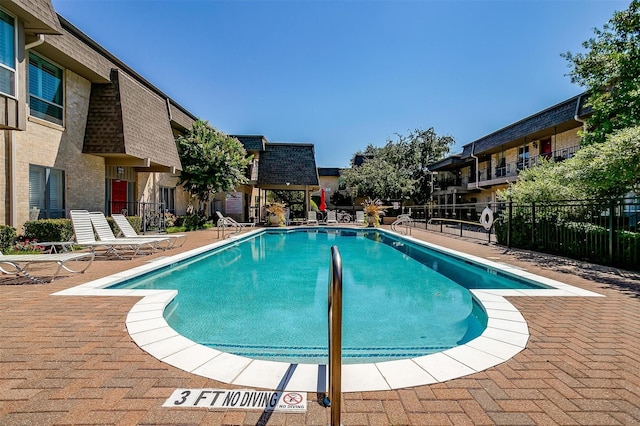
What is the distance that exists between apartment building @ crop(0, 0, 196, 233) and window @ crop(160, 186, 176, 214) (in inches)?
86.9

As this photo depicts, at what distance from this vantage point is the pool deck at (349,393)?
1.83 meters

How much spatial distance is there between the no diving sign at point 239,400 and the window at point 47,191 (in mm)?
9687

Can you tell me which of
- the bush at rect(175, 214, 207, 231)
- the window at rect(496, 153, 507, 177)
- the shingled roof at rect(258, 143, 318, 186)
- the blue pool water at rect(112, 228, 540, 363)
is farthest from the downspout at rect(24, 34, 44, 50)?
the window at rect(496, 153, 507, 177)

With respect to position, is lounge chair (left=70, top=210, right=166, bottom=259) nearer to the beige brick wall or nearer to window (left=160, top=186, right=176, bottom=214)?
the beige brick wall

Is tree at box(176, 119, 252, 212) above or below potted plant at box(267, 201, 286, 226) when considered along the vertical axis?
above

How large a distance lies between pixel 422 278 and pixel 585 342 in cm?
418

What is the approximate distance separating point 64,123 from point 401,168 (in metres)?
24.5

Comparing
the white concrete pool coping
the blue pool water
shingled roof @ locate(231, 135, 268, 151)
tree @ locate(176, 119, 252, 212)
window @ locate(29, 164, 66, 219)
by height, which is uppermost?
shingled roof @ locate(231, 135, 268, 151)

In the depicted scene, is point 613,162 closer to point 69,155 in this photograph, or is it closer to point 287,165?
point 69,155

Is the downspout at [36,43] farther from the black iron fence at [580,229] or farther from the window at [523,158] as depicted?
the window at [523,158]

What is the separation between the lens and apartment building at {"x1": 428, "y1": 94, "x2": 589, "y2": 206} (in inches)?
615

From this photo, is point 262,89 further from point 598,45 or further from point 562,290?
point 562,290

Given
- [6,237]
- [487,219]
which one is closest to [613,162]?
[487,219]

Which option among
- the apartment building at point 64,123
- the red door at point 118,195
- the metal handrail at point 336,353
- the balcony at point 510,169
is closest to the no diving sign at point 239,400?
the metal handrail at point 336,353
